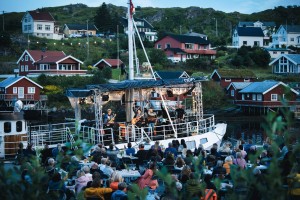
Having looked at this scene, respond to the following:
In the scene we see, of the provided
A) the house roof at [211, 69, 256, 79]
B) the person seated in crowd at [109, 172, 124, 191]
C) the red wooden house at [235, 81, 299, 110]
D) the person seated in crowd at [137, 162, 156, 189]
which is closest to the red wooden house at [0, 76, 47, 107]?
the house roof at [211, 69, 256, 79]

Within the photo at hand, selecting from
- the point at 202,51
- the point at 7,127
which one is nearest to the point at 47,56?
the point at 202,51

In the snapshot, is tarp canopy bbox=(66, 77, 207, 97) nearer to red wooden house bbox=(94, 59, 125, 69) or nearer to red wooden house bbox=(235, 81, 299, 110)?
red wooden house bbox=(235, 81, 299, 110)

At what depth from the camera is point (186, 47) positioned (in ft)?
337

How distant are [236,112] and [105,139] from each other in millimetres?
48319

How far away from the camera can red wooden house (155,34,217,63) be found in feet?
324

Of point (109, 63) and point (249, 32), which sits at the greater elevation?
point (249, 32)

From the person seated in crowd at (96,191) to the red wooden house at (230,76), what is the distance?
69.0 meters

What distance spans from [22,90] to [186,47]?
4172cm

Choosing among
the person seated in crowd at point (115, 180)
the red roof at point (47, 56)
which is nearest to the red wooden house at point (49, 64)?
the red roof at point (47, 56)

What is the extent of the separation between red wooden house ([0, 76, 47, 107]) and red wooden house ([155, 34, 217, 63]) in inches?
1346

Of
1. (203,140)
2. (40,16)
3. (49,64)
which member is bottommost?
(203,140)

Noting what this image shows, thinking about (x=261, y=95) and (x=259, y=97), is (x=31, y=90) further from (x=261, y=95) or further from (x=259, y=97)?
(x=261, y=95)

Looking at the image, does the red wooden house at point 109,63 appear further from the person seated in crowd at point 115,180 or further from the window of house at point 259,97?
the person seated in crowd at point 115,180

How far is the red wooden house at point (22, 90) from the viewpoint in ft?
227
